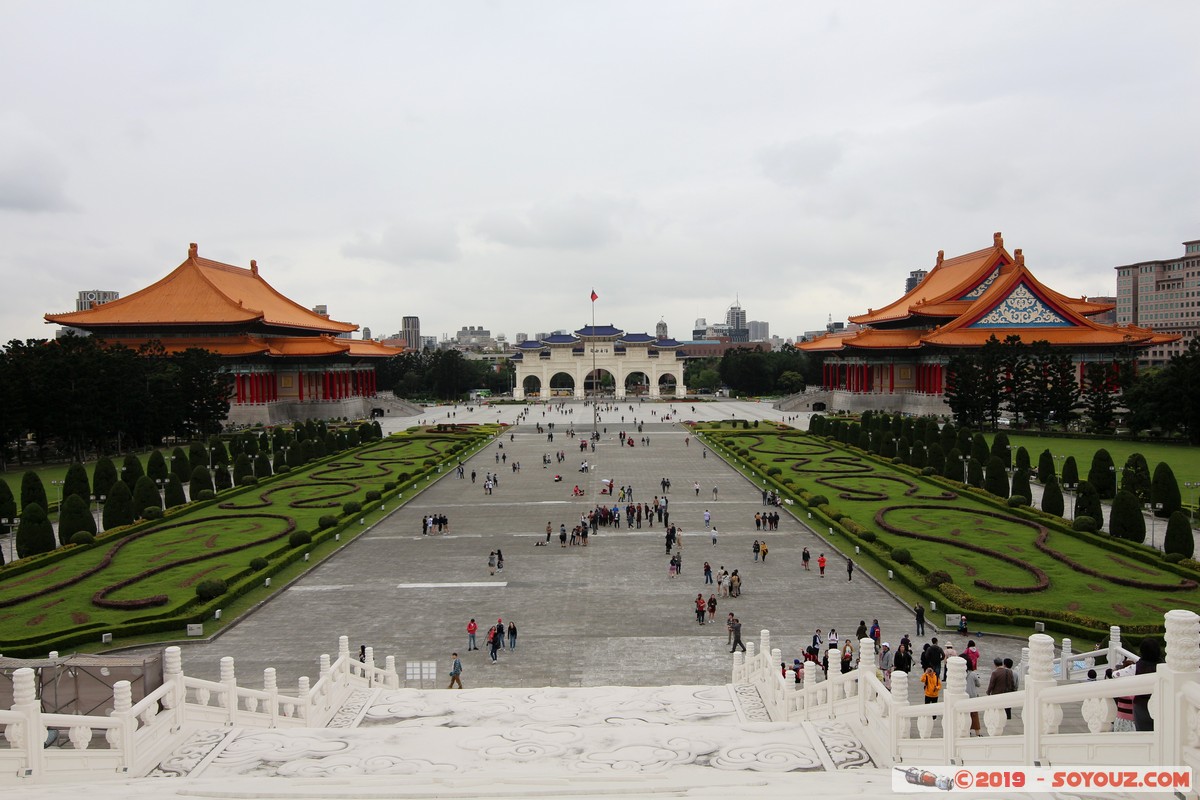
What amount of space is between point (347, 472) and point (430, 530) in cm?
1591

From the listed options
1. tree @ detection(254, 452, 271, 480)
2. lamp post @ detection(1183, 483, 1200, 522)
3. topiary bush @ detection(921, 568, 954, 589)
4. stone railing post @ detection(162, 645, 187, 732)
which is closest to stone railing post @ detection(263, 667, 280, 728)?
stone railing post @ detection(162, 645, 187, 732)

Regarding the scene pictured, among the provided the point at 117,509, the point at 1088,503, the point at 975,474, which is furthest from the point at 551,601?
the point at 975,474

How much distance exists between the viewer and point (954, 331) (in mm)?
74000

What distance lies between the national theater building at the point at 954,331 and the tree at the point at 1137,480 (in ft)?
116

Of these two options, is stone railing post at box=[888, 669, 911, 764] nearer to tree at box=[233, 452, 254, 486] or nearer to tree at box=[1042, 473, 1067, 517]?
tree at box=[1042, 473, 1067, 517]

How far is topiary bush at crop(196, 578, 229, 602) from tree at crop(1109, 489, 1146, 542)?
1041 inches

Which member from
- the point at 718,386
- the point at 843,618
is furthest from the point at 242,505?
the point at 718,386

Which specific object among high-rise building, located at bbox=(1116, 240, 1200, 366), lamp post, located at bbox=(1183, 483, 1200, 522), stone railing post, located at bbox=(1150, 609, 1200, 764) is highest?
high-rise building, located at bbox=(1116, 240, 1200, 366)

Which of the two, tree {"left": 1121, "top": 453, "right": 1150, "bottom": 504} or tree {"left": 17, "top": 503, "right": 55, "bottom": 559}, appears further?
tree {"left": 1121, "top": 453, "right": 1150, "bottom": 504}

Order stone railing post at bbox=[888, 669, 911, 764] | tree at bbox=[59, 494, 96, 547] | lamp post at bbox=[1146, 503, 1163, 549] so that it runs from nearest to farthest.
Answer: stone railing post at bbox=[888, 669, 911, 764]
lamp post at bbox=[1146, 503, 1163, 549]
tree at bbox=[59, 494, 96, 547]

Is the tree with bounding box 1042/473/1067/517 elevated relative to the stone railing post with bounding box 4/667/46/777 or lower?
lower

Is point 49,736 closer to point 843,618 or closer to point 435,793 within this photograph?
point 435,793

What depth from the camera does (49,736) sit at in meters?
10.7

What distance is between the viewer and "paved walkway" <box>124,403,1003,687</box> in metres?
19.5
